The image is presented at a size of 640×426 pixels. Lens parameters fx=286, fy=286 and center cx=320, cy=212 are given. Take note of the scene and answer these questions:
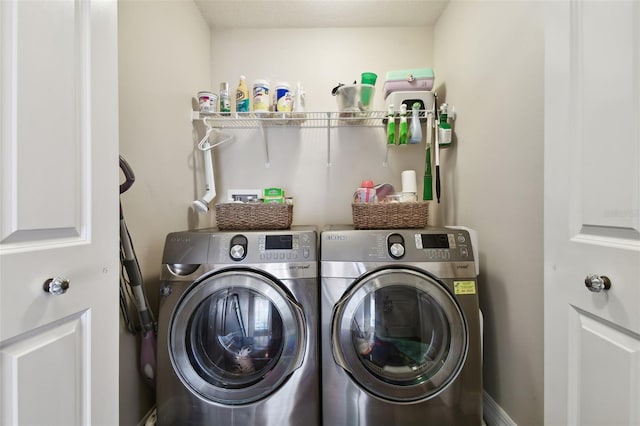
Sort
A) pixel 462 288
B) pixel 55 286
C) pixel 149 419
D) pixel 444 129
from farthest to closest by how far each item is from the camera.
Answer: pixel 444 129 → pixel 149 419 → pixel 462 288 → pixel 55 286

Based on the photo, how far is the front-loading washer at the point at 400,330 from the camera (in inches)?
44.6

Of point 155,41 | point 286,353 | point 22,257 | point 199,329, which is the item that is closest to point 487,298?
point 286,353

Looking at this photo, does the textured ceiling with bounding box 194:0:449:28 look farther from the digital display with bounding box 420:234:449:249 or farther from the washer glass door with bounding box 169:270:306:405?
the washer glass door with bounding box 169:270:306:405

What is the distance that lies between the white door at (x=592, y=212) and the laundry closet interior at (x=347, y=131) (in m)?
0.33

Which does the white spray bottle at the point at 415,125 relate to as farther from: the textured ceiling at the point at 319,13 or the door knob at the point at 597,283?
the door knob at the point at 597,283

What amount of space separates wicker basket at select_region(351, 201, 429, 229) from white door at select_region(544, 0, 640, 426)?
606mm

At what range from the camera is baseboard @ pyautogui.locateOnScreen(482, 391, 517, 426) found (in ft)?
3.93

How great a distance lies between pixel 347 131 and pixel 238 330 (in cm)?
138

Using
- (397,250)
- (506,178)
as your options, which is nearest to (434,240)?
(397,250)

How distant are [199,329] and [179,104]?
1163 millimetres

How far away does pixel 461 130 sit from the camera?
1556 mm

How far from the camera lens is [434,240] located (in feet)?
3.97

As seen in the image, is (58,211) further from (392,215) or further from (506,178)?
(506,178)

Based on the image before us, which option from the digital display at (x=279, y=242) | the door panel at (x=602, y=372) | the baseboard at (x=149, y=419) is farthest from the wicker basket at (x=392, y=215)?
the baseboard at (x=149, y=419)
